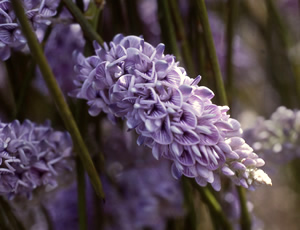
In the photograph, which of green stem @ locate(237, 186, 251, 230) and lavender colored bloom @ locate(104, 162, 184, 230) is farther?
lavender colored bloom @ locate(104, 162, 184, 230)

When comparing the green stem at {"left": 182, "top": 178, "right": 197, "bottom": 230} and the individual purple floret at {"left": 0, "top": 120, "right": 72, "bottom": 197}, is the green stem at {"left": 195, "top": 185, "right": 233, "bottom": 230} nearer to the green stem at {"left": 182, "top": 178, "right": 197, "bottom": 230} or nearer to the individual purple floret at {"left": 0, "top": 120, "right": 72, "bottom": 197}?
the green stem at {"left": 182, "top": 178, "right": 197, "bottom": 230}

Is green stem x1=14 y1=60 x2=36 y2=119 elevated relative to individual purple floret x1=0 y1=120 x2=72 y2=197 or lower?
elevated

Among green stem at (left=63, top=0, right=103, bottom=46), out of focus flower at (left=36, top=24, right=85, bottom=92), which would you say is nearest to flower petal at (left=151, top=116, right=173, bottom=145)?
green stem at (left=63, top=0, right=103, bottom=46)

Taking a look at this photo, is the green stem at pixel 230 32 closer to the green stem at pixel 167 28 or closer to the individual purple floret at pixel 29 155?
the green stem at pixel 167 28

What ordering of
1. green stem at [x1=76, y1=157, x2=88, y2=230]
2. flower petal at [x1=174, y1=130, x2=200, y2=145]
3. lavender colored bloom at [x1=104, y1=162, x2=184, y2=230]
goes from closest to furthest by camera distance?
flower petal at [x1=174, y1=130, x2=200, y2=145], green stem at [x1=76, y1=157, x2=88, y2=230], lavender colored bloom at [x1=104, y1=162, x2=184, y2=230]

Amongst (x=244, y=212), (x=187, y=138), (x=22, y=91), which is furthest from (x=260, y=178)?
(x=22, y=91)

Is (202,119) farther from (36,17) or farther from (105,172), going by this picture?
(105,172)

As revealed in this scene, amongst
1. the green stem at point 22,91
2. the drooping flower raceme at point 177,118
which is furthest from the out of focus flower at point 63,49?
the drooping flower raceme at point 177,118
